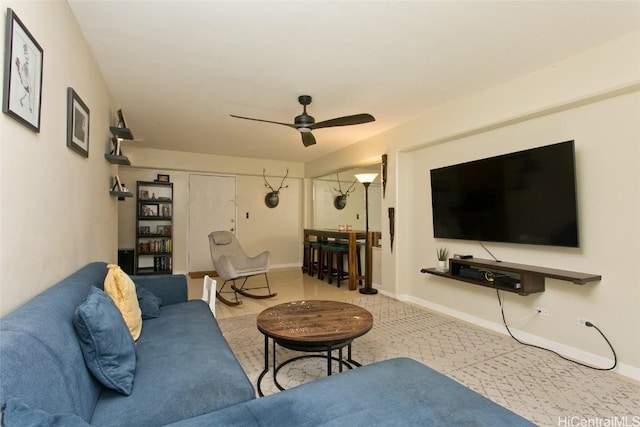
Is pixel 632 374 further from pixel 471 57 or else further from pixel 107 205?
pixel 107 205

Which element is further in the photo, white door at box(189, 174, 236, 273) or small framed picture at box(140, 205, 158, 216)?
white door at box(189, 174, 236, 273)

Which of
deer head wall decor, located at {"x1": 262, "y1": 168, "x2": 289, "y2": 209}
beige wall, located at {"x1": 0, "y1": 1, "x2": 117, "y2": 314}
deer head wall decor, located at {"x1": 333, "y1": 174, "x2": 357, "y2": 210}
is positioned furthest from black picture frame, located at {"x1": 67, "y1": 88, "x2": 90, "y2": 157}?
deer head wall decor, located at {"x1": 333, "y1": 174, "x2": 357, "y2": 210}

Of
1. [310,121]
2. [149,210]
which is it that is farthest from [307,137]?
[149,210]

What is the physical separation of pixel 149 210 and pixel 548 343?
19.6 feet

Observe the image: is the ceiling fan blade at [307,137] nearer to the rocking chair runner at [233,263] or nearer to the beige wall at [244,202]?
the rocking chair runner at [233,263]

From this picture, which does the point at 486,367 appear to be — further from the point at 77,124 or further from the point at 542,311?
the point at 77,124

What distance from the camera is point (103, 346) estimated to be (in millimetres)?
1249

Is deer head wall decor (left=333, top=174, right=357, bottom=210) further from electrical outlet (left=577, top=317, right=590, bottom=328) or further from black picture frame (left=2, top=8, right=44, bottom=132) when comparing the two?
black picture frame (left=2, top=8, right=44, bottom=132)

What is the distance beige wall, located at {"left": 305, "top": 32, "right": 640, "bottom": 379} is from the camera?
227 cm

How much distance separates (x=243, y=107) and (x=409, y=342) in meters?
2.97

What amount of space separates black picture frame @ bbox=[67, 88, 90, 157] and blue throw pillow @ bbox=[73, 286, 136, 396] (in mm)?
1150

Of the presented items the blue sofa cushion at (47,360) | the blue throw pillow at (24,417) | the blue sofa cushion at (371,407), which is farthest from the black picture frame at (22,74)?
the blue sofa cushion at (371,407)

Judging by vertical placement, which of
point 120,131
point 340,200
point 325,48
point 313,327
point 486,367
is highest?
point 325,48

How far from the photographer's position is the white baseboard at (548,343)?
2.26 m
